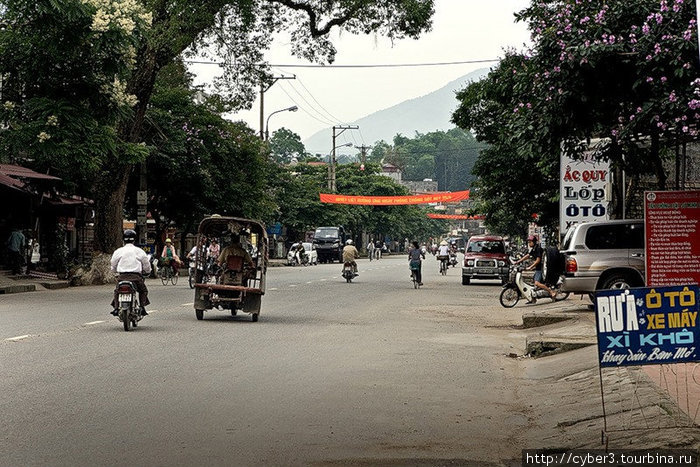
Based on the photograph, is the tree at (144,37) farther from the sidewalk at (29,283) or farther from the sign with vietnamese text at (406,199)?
the sign with vietnamese text at (406,199)

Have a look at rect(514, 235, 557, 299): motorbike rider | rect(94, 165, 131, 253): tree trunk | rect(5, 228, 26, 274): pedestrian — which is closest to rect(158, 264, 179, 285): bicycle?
rect(94, 165, 131, 253): tree trunk

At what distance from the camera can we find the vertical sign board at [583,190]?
76.3 ft

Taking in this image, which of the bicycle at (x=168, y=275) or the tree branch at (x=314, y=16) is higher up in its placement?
the tree branch at (x=314, y=16)

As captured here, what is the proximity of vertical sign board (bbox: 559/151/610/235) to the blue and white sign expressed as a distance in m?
16.0

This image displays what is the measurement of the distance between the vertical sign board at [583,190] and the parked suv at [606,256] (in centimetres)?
171

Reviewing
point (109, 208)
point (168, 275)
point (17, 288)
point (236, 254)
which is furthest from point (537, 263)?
point (109, 208)

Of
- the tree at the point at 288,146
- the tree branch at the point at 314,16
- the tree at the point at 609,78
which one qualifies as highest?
the tree at the point at 288,146

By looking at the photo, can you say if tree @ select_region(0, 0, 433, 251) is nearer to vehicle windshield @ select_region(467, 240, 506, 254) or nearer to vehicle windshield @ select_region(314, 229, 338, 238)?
vehicle windshield @ select_region(467, 240, 506, 254)

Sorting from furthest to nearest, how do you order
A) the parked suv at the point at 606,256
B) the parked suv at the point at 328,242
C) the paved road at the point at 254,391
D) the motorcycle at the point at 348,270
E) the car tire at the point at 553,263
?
the parked suv at the point at 328,242
the motorcycle at the point at 348,270
the car tire at the point at 553,263
the parked suv at the point at 606,256
the paved road at the point at 254,391

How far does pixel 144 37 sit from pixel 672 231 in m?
16.7

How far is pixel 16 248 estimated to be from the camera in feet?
113

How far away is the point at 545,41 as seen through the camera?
543 inches

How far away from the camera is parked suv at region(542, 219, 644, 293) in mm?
21734

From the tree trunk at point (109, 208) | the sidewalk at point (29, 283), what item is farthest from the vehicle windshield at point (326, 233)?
the tree trunk at point (109, 208)
